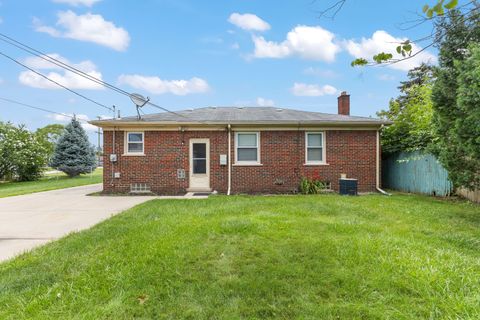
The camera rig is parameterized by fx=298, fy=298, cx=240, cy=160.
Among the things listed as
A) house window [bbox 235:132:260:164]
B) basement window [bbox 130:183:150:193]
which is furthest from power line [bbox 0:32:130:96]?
house window [bbox 235:132:260:164]

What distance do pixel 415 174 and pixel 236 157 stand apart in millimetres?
6769

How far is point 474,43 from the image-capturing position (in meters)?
5.94

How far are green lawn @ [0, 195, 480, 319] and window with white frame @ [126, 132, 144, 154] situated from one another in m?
6.38

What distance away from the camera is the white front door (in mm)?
11609

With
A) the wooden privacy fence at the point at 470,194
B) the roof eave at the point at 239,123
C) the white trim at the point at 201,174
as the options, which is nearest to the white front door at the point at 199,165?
the white trim at the point at 201,174

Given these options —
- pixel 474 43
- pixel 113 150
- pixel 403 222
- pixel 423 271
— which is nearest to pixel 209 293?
pixel 423 271

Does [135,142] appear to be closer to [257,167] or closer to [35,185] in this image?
[257,167]

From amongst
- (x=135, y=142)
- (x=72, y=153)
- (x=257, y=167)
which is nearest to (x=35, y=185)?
(x=72, y=153)

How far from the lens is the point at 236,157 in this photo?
1166cm

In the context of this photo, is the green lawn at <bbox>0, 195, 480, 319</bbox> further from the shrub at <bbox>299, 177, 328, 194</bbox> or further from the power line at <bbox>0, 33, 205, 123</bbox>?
the power line at <bbox>0, 33, 205, 123</bbox>

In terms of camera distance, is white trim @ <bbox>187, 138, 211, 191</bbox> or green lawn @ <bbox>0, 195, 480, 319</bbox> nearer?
green lawn @ <bbox>0, 195, 480, 319</bbox>

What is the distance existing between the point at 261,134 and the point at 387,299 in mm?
9157

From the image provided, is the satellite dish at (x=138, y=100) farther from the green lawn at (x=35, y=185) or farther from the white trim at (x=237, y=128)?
→ the green lawn at (x=35, y=185)

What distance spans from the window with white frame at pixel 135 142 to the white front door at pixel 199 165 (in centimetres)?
199
